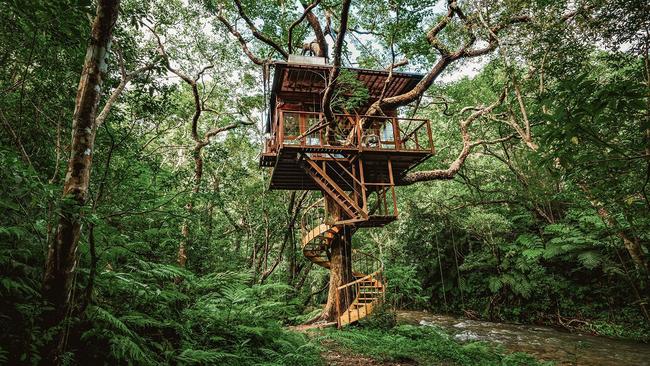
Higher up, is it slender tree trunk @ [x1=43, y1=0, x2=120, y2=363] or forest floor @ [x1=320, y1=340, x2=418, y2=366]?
slender tree trunk @ [x1=43, y1=0, x2=120, y2=363]

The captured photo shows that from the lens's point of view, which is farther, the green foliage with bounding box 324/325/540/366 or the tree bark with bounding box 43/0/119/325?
the green foliage with bounding box 324/325/540/366

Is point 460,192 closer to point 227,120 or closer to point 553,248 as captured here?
point 553,248

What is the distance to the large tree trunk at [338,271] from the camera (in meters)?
10.3

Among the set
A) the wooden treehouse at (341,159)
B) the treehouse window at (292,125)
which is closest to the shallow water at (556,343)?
the wooden treehouse at (341,159)

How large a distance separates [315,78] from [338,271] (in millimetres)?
7271

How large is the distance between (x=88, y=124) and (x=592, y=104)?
14.4 feet

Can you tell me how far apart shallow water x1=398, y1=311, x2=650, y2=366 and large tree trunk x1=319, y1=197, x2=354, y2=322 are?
4.23 meters

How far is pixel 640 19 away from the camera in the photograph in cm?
463

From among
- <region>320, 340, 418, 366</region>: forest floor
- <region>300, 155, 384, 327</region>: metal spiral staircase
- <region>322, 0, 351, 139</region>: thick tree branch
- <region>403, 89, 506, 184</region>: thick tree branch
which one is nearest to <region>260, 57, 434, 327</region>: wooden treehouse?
<region>300, 155, 384, 327</region>: metal spiral staircase

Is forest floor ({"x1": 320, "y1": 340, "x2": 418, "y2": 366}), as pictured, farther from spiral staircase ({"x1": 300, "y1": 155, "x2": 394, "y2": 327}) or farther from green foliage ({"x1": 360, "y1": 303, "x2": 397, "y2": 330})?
green foliage ({"x1": 360, "y1": 303, "x2": 397, "y2": 330})

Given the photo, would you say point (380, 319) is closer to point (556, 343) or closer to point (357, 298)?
point (357, 298)

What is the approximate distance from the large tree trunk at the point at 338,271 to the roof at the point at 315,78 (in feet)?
15.3

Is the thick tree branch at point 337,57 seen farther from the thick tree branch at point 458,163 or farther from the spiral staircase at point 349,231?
the thick tree branch at point 458,163

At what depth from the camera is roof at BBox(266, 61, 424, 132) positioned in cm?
1116
